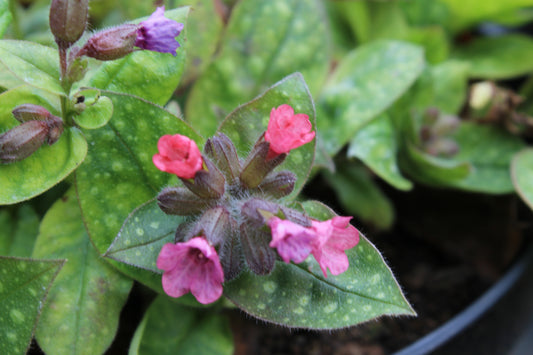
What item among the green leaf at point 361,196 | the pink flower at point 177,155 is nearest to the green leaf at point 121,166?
the pink flower at point 177,155

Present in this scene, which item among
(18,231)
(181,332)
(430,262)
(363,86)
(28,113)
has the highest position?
(28,113)

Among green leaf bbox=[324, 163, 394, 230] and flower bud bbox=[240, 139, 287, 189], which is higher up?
flower bud bbox=[240, 139, 287, 189]

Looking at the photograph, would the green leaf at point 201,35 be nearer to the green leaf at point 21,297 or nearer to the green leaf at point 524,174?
the green leaf at point 21,297

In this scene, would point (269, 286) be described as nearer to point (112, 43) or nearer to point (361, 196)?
point (112, 43)

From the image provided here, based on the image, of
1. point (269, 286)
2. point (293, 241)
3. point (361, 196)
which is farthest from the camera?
point (361, 196)

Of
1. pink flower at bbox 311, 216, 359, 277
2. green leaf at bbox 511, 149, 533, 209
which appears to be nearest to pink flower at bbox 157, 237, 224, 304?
pink flower at bbox 311, 216, 359, 277

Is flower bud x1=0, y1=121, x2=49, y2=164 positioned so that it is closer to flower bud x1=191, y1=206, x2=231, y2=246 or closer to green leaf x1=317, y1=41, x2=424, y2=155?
flower bud x1=191, y1=206, x2=231, y2=246

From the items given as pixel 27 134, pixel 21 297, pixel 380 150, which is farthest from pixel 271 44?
pixel 21 297
